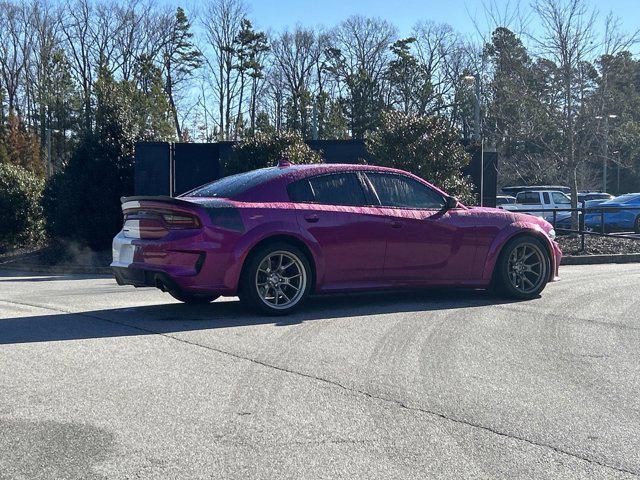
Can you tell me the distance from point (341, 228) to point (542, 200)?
824 inches

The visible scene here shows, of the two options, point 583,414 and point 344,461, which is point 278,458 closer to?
point 344,461

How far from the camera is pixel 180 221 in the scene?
699cm

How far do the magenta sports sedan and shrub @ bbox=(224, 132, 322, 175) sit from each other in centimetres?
811

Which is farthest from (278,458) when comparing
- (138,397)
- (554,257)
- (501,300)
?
(554,257)

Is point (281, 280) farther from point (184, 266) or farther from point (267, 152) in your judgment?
point (267, 152)

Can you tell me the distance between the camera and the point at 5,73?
51.8 metres

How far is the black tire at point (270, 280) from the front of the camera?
7.09 meters

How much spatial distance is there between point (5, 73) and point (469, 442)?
5449 cm

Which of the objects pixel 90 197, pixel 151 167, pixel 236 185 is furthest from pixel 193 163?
pixel 236 185

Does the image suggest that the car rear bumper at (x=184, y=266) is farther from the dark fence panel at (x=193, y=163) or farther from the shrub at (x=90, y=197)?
the dark fence panel at (x=193, y=163)

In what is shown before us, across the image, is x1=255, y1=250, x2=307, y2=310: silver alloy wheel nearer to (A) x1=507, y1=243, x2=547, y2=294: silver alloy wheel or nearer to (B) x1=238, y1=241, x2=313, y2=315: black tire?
(B) x1=238, y1=241, x2=313, y2=315: black tire

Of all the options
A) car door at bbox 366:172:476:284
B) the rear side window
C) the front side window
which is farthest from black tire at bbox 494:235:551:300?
the rear side window

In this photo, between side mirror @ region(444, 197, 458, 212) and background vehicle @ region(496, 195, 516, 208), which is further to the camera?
background vehicle @ region(496, 195, 516, 208)

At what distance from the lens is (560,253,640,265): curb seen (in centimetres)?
1563
